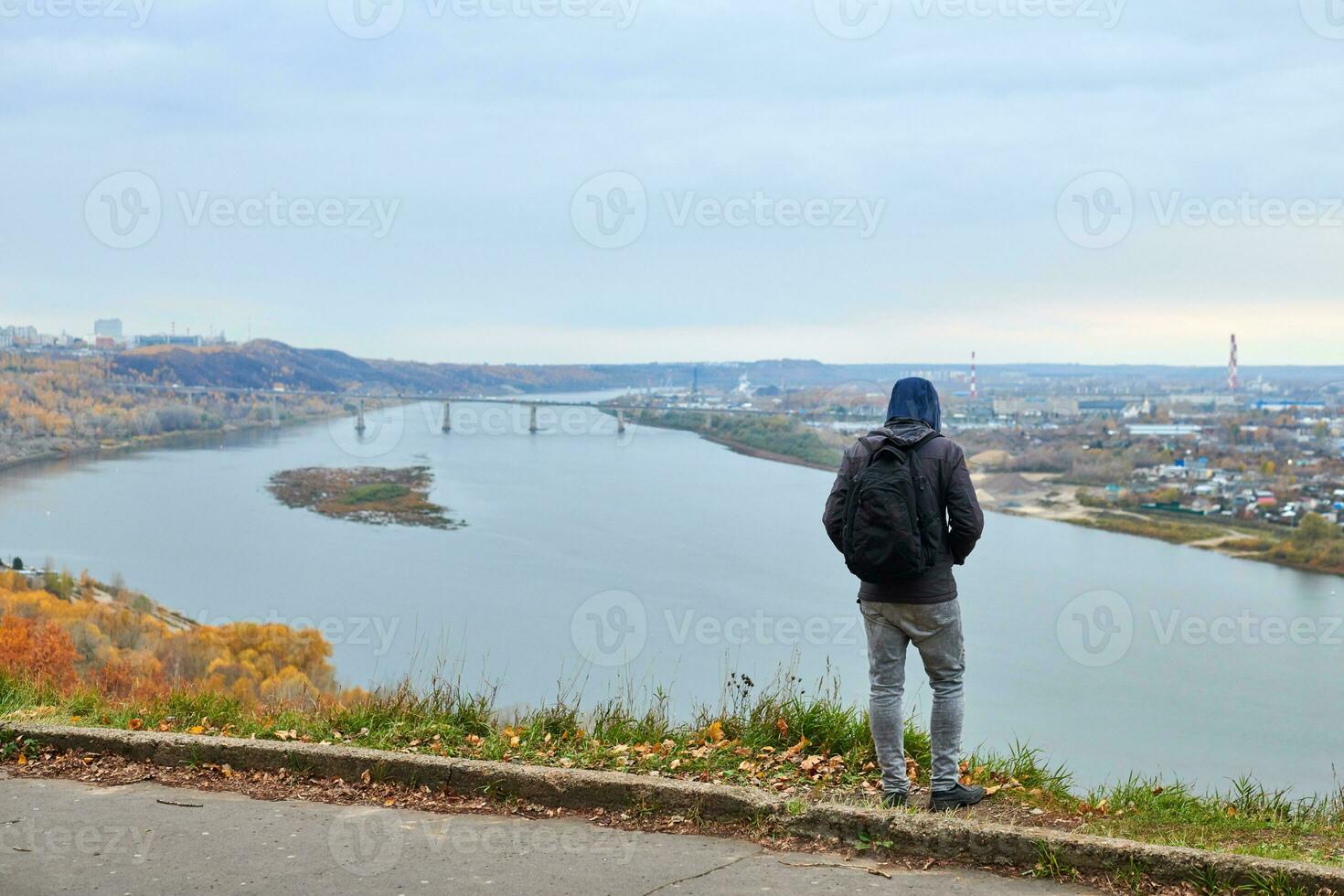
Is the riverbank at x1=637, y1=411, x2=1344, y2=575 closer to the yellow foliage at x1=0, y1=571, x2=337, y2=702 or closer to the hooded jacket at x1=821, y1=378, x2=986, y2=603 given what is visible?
the yellow foliage at x1=0, y1=571, x2=337, y2=702

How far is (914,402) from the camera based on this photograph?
132 inches

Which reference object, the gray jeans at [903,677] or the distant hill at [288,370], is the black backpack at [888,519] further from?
the distant hill at [288,370]

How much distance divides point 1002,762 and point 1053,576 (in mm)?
36742

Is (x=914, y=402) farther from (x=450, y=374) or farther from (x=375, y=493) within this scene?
(x=450, y=374)

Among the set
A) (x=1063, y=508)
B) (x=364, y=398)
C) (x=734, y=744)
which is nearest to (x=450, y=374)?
(x=364, y=398)

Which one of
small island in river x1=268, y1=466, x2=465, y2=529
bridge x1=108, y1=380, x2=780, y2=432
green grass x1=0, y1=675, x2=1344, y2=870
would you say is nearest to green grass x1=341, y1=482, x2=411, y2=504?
small island in river x1=268, y1=466, x2=465, y2=529

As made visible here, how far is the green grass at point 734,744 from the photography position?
3.28 meters

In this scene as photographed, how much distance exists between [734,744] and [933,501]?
123 cm

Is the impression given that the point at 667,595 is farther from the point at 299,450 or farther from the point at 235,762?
the point at 299,450

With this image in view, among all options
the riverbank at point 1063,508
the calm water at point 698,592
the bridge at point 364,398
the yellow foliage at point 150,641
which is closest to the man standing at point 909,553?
the calm water at point 698,592

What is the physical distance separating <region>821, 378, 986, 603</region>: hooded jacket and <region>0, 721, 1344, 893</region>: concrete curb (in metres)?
0.59

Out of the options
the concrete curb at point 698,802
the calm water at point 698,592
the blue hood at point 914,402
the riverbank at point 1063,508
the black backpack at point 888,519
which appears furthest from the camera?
the riverbank at point 1063,508

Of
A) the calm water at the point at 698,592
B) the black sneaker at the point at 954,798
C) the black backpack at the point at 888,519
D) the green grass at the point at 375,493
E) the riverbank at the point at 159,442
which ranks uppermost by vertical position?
the black backpack at the point at 888,519

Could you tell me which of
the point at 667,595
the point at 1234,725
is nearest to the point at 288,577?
the point at 667,595
